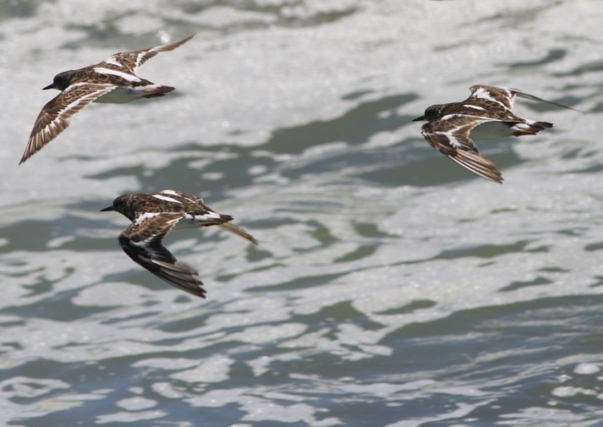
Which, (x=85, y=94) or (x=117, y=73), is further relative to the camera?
(x=117, y=73)

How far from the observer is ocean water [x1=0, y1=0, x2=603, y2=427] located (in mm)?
9562

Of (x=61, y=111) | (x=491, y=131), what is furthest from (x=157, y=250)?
(x=491, y=131)

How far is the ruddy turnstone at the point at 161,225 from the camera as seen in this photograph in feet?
21.0

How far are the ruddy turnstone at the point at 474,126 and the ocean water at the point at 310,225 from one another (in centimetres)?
221

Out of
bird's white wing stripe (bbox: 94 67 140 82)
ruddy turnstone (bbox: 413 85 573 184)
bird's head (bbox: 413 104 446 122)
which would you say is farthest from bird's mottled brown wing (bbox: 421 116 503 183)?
bird's white wing stripe (bbox: 94 67 140 82)

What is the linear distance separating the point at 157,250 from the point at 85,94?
1883 millimetres

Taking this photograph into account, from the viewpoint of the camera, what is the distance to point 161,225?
712 centimetres

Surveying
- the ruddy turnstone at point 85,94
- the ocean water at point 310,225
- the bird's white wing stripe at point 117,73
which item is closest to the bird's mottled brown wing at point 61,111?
the ruddy turnstone at point 85,94

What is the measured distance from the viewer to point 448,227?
39.2 ft

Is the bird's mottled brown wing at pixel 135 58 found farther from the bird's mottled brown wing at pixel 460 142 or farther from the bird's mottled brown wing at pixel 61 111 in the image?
the bird's mottled brown wing at pixel 460 142

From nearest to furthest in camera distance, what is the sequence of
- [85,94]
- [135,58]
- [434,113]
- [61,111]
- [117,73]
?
[61,111]
[85,94]
[434,113]
[117,73]
[135,58]

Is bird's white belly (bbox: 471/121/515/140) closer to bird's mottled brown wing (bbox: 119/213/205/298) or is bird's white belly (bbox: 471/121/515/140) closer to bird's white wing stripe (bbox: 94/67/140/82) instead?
bird's mottled brown wing (bbox: 119/213/205/298)

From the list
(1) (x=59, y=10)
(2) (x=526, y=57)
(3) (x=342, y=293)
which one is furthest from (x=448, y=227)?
(1) (x=59, y=10)

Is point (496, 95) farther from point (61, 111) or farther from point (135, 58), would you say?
point (61, 111)
